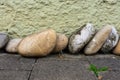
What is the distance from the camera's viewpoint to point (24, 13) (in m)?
3.25

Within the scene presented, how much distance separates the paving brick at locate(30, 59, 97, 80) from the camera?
86.5 inches

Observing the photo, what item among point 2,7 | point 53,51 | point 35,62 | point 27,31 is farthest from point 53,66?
point 2,7

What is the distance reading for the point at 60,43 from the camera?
307 centimetres

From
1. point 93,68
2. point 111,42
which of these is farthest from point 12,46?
point 111,42

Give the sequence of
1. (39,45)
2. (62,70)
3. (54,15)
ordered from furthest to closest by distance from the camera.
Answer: (54,15)
(39,45)
(62,70)

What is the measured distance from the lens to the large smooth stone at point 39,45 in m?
2.86

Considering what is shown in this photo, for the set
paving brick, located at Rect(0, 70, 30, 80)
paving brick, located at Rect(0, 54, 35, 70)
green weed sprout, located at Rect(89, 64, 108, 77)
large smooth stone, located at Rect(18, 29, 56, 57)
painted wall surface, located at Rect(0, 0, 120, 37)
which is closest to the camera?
paving brick, located at Rect(0, 70, 30, 80)

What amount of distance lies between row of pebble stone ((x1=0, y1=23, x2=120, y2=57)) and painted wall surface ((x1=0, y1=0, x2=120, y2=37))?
0.16 metres

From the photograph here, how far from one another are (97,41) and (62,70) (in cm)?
84

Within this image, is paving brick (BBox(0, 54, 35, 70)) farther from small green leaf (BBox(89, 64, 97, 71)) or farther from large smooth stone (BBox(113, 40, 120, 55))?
large smooth stone (BBox(113, 40, 120, 55))

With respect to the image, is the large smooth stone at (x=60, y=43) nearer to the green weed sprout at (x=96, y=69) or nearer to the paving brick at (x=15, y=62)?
the paving brick at (x=15, y=62)

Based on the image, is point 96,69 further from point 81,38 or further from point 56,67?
point 81,38

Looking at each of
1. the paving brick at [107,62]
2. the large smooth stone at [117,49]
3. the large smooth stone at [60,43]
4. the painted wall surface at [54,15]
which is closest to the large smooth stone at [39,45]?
the large smooth stone at [60,43]

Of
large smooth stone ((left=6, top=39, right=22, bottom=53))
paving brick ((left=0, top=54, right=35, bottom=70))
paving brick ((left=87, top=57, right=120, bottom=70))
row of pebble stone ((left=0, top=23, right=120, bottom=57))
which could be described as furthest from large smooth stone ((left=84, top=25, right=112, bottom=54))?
large smooth stone ((left=6, top=39, right=22, bottom=53))
